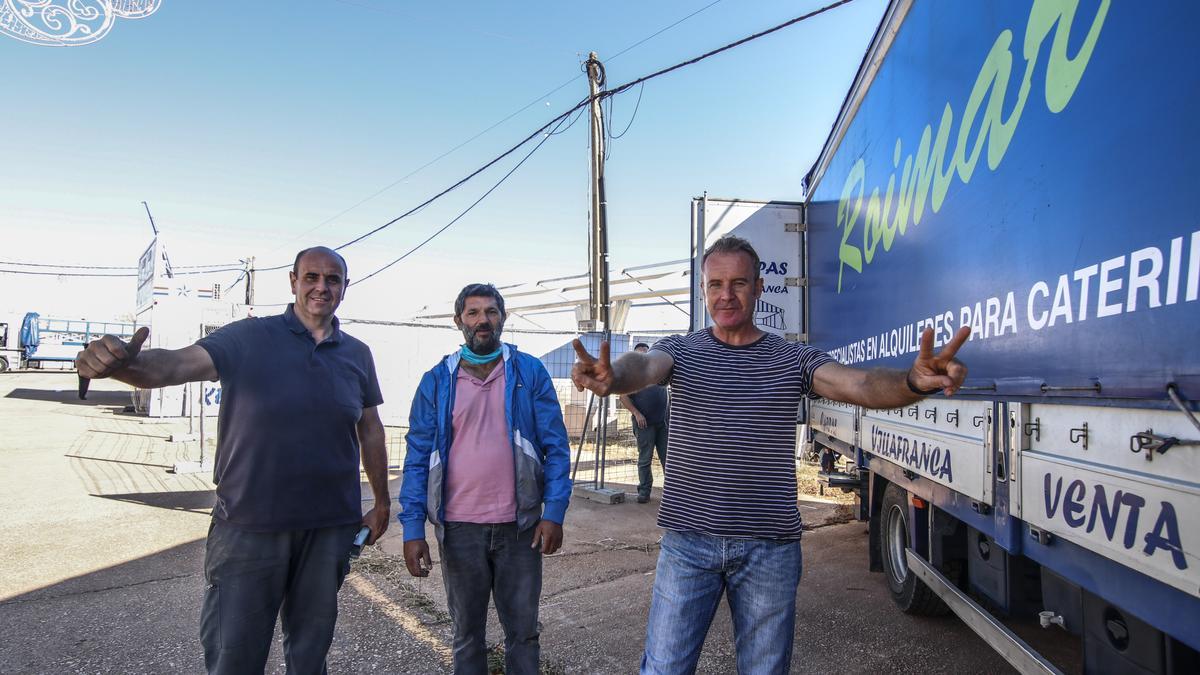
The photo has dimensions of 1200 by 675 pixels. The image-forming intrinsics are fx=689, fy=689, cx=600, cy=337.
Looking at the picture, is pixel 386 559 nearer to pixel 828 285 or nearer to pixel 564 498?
pixel 564 498

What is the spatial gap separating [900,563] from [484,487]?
2.85 m

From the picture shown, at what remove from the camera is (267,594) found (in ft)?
8.18

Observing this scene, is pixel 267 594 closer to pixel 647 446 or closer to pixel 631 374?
pixel 631 374

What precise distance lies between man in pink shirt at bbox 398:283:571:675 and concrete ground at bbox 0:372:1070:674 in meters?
0.97

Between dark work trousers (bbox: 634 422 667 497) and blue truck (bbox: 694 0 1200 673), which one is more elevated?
blue truck (bbox: 694 0 1200 673)

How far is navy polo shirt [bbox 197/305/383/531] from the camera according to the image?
248cm

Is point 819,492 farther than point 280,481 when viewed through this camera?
Yes

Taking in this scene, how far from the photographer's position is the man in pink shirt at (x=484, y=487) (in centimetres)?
275

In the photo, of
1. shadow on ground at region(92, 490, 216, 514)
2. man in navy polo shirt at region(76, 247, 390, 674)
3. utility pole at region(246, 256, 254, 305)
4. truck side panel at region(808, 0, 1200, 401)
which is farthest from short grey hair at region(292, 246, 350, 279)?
utility pole at region(246, 256, 254, 305)

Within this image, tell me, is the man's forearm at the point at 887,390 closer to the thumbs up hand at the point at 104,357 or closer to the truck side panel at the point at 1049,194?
the truck side panel at the point at 1049,194

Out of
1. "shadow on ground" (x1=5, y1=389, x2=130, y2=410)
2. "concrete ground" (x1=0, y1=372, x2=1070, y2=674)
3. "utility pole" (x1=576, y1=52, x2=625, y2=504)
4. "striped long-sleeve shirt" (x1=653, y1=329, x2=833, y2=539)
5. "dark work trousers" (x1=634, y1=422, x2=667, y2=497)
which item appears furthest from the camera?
"shadow on ground" (x1=5, y1=389, x2=130, y2=410)

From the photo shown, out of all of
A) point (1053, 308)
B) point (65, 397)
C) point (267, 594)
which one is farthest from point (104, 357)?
point (65, 397)

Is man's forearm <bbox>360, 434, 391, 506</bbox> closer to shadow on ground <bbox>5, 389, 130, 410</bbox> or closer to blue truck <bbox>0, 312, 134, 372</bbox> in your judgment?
shadow on ground <bbox>5, 389, 130, 410</bbox>

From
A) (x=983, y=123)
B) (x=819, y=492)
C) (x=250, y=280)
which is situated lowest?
(x=819, y=492)
